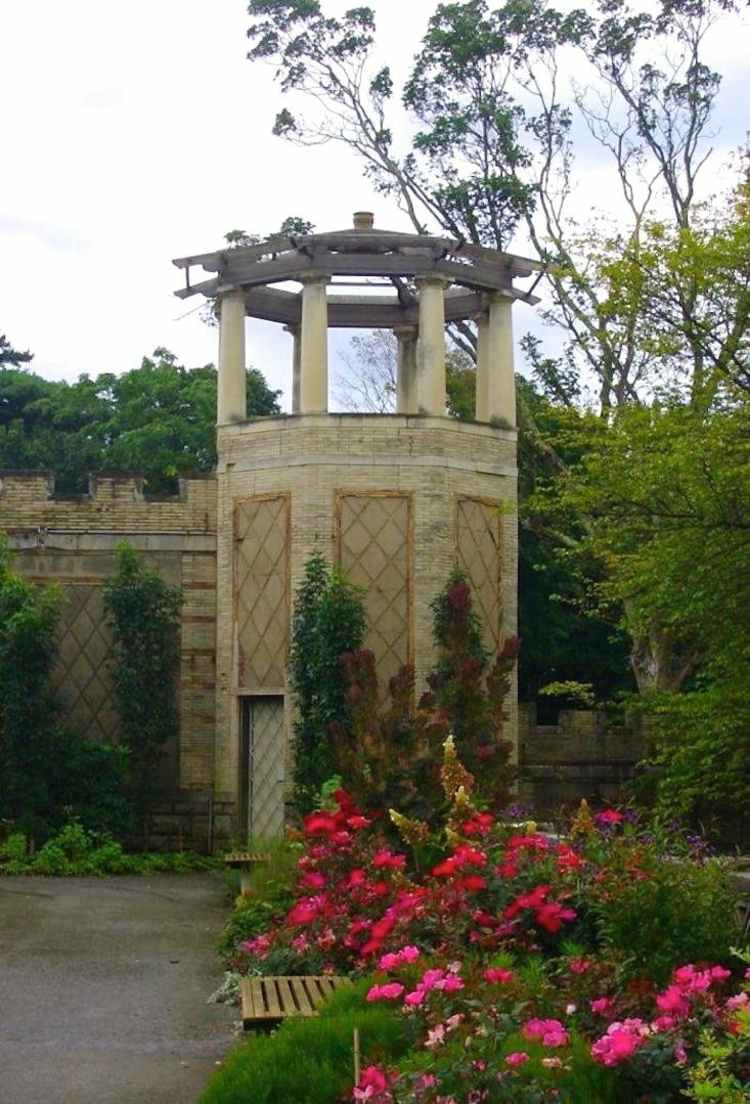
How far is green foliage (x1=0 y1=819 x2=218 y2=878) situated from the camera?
70.0 ft

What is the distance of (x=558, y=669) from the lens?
105 ft

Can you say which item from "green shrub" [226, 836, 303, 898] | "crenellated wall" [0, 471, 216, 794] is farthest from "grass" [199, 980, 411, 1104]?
"crenellated wall" [0, 471, 216, 794]

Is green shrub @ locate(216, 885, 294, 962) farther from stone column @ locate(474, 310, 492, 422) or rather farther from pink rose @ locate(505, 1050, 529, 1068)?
stone column @ locate(474, 310, 492, 422)

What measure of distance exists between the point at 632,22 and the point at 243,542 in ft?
40.2

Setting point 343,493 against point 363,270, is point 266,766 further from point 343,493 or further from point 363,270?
point 363,270

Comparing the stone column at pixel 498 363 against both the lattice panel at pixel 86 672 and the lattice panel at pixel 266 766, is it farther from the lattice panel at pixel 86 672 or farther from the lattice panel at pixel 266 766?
the lattice panel at pixel 86 672

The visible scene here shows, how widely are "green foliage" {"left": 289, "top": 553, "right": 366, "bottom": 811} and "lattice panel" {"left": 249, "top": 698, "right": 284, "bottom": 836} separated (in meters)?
0.80

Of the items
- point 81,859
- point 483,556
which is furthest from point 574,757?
point 81,859

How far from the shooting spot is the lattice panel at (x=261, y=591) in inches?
928

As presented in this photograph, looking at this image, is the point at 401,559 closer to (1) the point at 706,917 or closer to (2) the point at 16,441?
(1) the point at 706,917

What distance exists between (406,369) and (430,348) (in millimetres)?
3432

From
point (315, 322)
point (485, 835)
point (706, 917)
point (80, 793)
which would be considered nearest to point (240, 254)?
point (315, 322)

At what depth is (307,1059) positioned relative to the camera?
8.45 metres

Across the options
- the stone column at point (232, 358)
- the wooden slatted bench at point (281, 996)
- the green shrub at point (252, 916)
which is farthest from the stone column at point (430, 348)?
the wooden slatted bench at point (281, 996)
